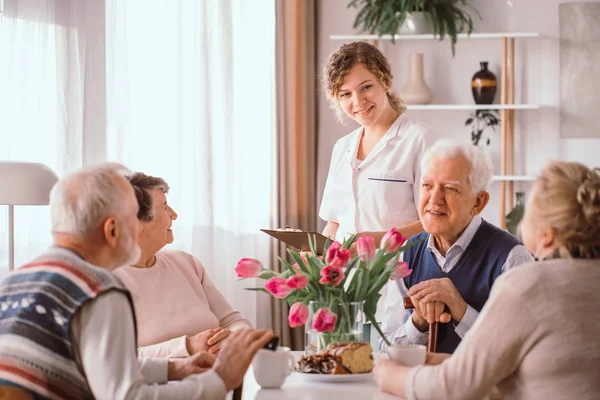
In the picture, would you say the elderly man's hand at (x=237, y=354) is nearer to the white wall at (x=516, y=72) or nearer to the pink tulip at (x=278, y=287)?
the pink tulip at (x=278, y=287)

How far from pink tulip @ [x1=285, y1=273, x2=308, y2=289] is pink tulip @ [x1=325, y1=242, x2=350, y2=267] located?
0.08 meters

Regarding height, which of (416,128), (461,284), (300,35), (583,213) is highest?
(300,35)

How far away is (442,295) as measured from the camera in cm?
230

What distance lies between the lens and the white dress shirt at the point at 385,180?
3.28 meters

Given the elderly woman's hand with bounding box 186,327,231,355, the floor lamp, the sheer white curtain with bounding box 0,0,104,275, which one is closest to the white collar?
the elderly woman's hand with bounding box 186,327,231,355

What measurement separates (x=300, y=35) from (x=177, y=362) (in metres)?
3.34

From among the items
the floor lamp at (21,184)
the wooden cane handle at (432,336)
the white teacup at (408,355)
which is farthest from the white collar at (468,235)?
the floor lamp at (21,184)

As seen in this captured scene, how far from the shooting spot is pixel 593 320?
1680 mm

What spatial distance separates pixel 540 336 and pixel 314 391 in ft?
1.86

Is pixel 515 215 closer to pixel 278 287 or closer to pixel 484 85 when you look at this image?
pixel 484 85

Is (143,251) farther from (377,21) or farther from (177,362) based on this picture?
(377,21)

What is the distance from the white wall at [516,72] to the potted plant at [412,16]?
0.22 m

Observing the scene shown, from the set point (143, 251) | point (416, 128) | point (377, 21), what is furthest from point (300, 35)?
point (143, 251)

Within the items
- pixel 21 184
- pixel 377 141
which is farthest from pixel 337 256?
pixel 377 141
